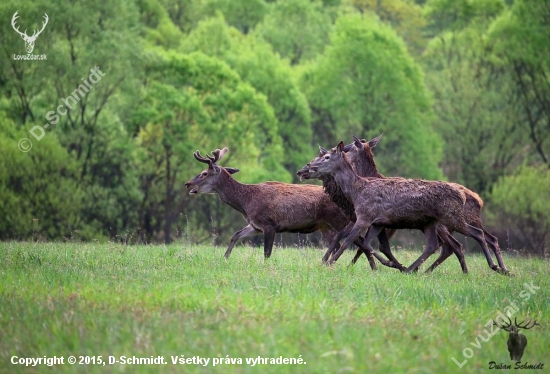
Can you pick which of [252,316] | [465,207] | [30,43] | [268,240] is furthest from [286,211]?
[30,43]

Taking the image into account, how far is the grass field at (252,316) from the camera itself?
26.9ft

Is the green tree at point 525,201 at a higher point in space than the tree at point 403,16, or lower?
lower

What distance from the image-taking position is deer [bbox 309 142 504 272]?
14.4 m

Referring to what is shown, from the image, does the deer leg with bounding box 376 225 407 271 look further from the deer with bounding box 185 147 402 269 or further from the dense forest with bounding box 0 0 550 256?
the dense forest with bounding box 0 0 550 256

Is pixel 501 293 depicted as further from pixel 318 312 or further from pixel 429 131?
pixel 429 131

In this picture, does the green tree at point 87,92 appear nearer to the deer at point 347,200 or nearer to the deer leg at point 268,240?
the deer leg at point 268,240

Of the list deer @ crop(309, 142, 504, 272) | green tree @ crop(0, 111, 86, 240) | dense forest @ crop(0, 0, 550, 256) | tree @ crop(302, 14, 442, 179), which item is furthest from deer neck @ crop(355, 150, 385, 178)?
tree @ crop(302, 14, 442, 179)

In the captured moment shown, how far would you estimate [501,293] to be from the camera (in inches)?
471

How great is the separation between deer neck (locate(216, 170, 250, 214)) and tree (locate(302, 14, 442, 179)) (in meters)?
28.6

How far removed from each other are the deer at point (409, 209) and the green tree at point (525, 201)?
27182 millimetres

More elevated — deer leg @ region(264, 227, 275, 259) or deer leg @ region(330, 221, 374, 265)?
deer leg @ region(330, 221, 374, 265)

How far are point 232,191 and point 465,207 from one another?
4252mm

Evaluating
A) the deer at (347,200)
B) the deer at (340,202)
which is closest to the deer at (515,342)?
the deer at (347,200)

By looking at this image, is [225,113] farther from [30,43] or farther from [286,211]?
[286,211]
